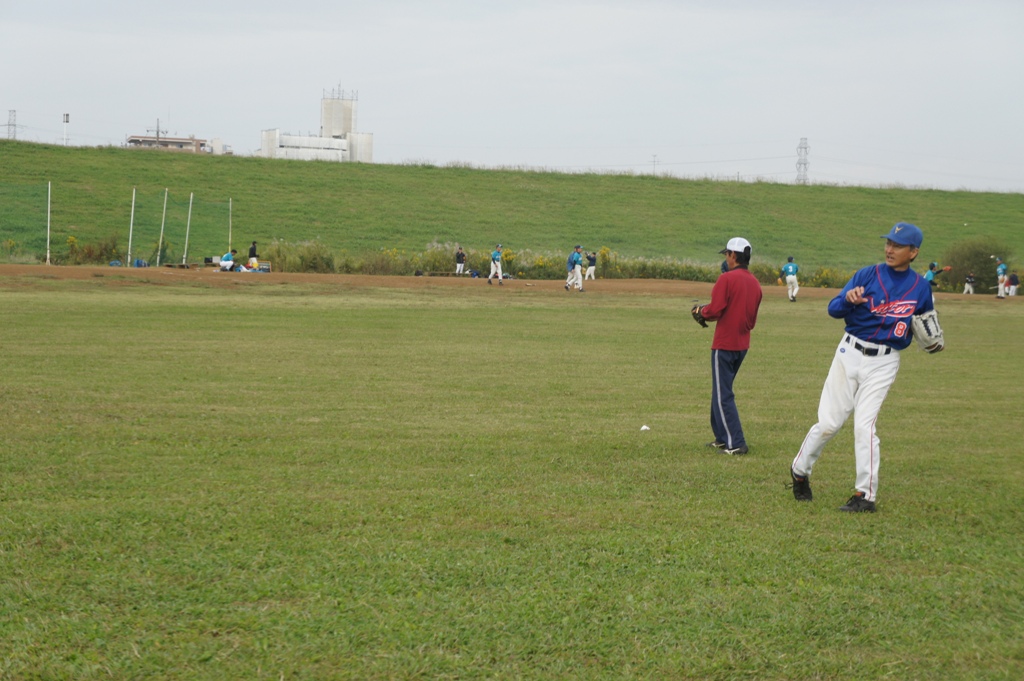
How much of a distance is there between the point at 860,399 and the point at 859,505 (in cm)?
74

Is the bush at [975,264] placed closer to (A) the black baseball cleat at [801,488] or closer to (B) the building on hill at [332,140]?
(A) the black baseball cleat at [801,488]

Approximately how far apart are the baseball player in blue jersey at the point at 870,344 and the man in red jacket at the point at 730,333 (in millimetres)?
2152

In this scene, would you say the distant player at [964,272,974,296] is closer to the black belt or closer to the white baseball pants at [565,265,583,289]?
the white baseball pants at [565,265,583,289]

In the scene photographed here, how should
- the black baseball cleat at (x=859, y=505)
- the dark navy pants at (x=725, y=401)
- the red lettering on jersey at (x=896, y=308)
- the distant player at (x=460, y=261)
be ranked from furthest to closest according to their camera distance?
the distant player at (x=460, y=261) → the dark navy pants at (x=725, y=401) → the black baseball cleat at (x=859, y=505) → the red lettering on jersey at (x=896, y=308)

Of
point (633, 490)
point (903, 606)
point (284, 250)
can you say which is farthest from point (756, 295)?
point (284, 250)

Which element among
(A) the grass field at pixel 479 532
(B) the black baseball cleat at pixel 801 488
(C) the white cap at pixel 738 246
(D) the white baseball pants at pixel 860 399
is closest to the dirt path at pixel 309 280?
(A) the grass field at pixel 479 532

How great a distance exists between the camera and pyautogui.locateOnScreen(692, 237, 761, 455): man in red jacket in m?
9.60

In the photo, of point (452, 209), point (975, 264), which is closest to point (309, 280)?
point (452, 209)

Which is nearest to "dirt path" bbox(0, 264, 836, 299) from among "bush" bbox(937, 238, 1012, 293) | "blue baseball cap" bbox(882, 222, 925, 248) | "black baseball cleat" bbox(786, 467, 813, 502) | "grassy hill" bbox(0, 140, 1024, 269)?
"grassy hill" bbox(0, 140, 1024, 269)

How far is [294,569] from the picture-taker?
18.7 ft

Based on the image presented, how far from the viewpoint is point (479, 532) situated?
6.56 metres

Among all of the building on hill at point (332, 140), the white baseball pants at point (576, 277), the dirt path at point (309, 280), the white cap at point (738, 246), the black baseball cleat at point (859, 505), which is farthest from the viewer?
the building on hill at point (332, 140)

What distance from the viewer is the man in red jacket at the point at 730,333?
31.5 feet

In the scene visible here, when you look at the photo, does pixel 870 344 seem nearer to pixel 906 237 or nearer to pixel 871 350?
pixel 871 350
